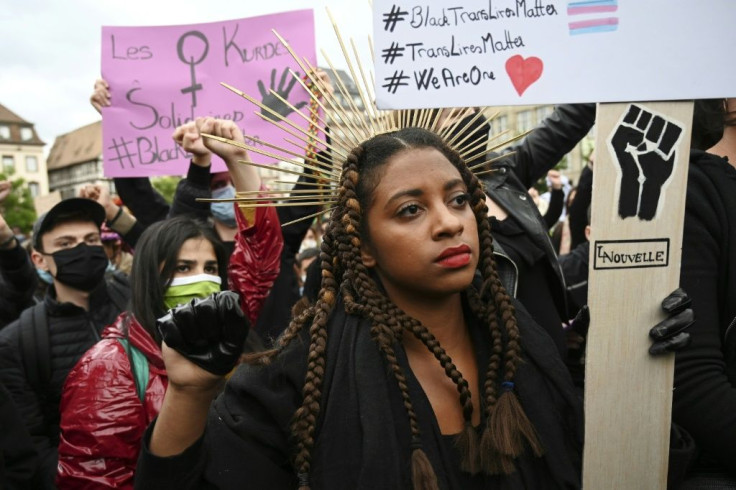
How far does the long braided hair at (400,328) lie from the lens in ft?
4.83

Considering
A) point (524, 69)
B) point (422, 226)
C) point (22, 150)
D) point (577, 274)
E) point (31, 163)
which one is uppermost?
point (22, 150)

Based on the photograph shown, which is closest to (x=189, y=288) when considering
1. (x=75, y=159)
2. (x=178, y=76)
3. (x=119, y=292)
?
(x=119, y=292)

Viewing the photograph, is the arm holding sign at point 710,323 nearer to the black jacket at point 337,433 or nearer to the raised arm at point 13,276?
the black jacket at point 337,433

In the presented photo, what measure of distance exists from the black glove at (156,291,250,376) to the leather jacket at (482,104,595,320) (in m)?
1.17

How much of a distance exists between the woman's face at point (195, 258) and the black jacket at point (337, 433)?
1.23 m

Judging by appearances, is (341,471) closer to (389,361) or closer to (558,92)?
(389,361)

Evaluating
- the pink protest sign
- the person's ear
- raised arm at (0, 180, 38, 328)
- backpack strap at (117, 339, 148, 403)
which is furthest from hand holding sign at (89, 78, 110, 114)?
the person's ear

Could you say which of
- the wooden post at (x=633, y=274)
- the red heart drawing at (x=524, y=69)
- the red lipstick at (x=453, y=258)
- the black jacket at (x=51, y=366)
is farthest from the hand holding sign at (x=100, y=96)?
the wooden post at (x=633, y=274)

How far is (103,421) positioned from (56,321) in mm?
1154

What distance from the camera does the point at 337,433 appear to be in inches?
57.5

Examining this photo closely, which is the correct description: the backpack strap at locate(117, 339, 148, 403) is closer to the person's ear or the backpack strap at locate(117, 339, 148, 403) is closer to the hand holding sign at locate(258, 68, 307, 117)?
the person's ear

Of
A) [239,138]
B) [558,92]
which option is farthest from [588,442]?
[239,138]

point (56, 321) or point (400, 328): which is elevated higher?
point (400, 328)

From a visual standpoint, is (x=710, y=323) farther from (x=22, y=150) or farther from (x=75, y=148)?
(x=75, y=148)
